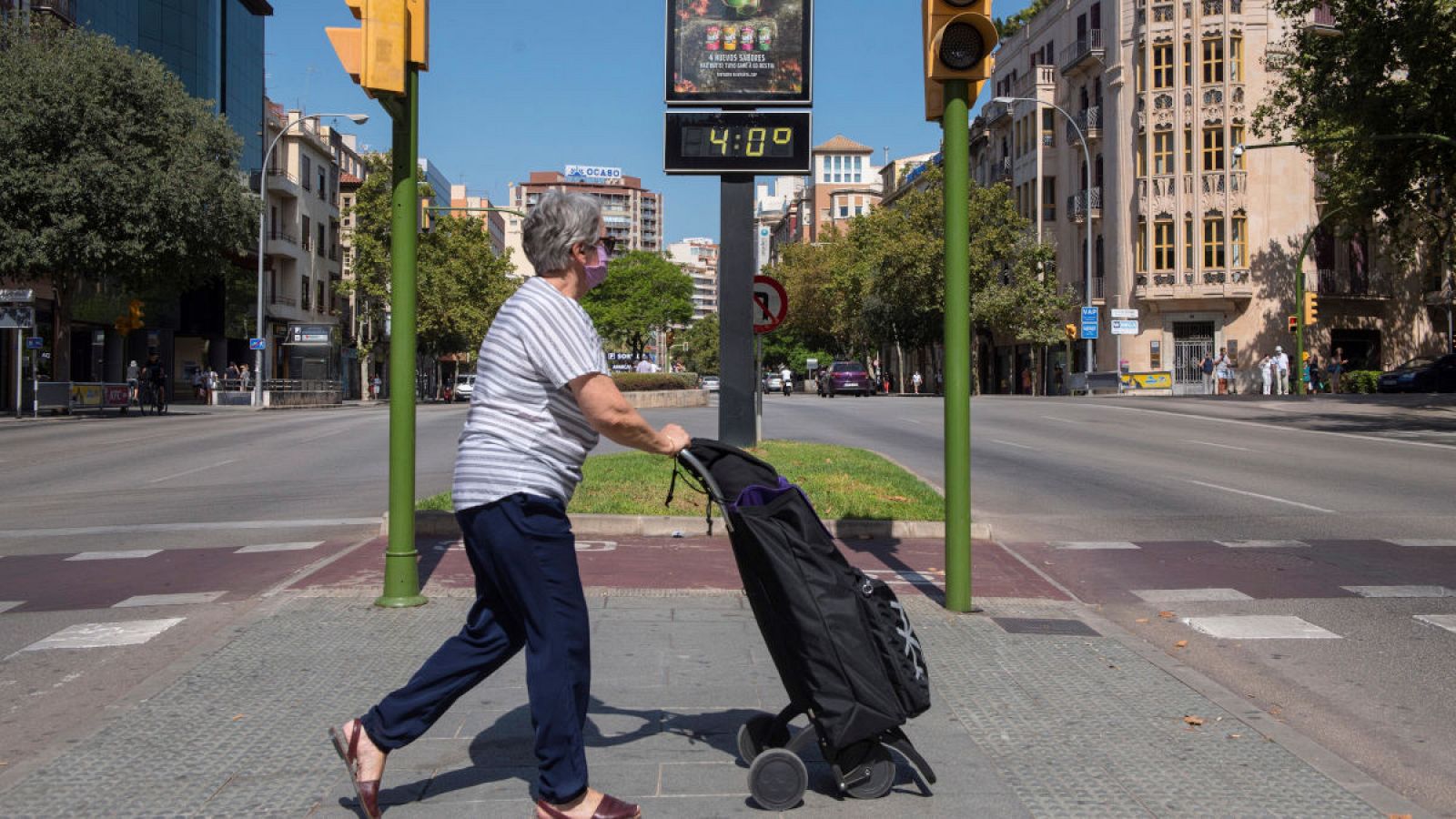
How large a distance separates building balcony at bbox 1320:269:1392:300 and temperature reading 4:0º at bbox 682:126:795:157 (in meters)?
46.5

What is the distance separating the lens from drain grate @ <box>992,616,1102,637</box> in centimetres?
657

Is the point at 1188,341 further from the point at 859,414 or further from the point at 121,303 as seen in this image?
→ the point at 121,303

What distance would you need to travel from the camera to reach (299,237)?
6500 centimetres

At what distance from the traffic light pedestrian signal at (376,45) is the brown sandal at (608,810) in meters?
4.39

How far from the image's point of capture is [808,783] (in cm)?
408

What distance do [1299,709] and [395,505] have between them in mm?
4590

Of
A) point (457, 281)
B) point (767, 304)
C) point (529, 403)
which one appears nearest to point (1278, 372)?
point (767, 304)

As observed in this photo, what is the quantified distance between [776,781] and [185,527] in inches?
349

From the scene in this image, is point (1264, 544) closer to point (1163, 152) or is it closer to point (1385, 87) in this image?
point (1385, 87)

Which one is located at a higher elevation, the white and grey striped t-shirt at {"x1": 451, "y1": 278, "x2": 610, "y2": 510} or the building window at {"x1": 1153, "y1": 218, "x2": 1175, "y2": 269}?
the building window at {"x1": 1153, "y1": 218, "x2": 1175, "y2": 269}

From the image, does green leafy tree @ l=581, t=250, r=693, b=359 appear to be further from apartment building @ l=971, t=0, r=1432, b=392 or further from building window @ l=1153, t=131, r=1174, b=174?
building window @ l=1153, t=131, r=1174, b=174

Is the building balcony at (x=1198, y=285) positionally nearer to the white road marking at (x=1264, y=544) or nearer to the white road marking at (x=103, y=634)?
the white road marking at (x=1264, y=544)

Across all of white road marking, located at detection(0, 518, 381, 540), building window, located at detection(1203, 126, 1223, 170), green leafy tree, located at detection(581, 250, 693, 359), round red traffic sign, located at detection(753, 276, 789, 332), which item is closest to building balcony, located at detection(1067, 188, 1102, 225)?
building window, located at detection(1203, 126, 1223, 170)

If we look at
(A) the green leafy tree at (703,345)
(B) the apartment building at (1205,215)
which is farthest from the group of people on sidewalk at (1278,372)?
(A) the green leafy tree at (703,345)
